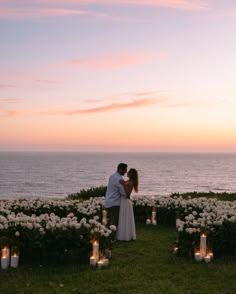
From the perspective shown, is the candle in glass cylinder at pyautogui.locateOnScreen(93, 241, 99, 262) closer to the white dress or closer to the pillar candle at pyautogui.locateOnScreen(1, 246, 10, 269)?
the pillar candle at pyautogui.locateOnScreen(1, 246, 10, 269)

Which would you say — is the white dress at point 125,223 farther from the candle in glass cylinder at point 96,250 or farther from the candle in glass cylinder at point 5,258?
the candle in glass cylinder at point 5,258

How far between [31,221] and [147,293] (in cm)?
377

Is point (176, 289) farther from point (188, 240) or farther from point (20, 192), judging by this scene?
point (20, 192)

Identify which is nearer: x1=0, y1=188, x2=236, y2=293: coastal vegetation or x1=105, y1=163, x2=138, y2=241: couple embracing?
x1=0, y1=188, x2=236, y2=293: coastal vegetation

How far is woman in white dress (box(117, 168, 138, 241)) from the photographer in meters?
12.5

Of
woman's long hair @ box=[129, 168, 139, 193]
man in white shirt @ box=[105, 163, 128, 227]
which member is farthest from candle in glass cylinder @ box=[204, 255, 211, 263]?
man in white shirt @ box=[105, 163, 128, 227]

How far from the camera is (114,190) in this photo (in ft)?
41.5

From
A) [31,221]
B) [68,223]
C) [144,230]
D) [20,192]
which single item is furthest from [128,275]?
[20,192]

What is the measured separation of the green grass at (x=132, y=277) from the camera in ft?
26.0

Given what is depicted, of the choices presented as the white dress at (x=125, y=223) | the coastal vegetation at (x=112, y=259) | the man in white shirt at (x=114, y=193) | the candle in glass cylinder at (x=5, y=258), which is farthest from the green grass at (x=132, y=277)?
the man in white shirt at (x=114, y=193)

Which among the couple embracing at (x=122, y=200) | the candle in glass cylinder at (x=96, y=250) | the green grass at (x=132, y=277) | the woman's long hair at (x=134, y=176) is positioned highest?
the woman's long hair at (x=134, y=176)

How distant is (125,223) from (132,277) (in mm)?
3934

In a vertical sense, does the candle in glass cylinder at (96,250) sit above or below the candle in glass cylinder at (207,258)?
above

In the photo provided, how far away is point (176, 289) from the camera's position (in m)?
7.94
